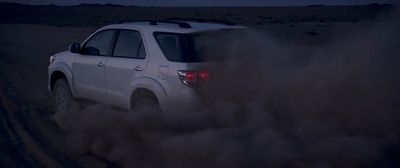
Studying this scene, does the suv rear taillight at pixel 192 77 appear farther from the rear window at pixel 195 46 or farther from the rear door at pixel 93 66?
the rear door at pixel 93 66

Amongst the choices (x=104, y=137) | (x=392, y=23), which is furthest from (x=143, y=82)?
(x=392, y=23)

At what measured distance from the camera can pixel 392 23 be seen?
341 inches

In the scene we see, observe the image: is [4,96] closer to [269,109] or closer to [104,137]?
[104,137]

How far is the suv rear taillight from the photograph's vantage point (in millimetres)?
7555

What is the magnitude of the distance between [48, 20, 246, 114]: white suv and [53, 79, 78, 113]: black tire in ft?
0.53

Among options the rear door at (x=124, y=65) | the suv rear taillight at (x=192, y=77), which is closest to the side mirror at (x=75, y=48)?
the rear door at (x=124, y=65)

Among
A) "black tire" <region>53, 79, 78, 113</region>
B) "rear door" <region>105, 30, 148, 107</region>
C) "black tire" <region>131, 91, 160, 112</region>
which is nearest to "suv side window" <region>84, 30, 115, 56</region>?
"rear door" <region>105, 30, 148, 107</region>

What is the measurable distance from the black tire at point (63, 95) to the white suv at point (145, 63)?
0.16 metres

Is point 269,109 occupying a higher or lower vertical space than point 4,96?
higher

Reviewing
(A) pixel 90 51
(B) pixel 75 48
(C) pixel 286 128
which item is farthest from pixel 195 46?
(B) pixel 75 48

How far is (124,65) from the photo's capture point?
335 inches

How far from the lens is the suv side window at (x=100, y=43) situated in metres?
9.11

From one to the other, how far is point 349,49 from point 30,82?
9304mm

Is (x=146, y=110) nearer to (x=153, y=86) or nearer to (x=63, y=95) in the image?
Result: (x=153, y=86)
